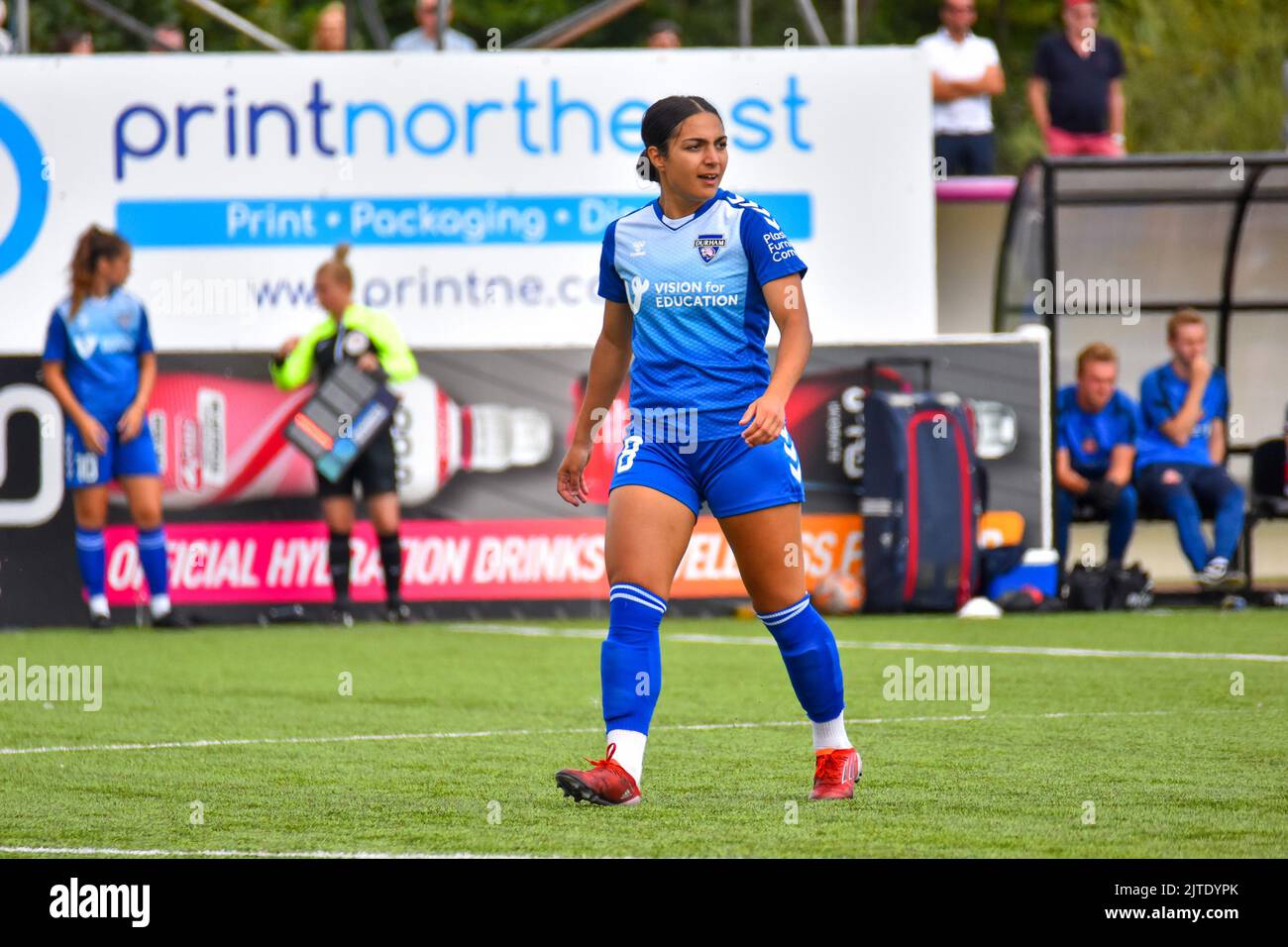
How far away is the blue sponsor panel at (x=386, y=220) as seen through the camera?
1644cm

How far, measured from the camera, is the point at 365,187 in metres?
16.5

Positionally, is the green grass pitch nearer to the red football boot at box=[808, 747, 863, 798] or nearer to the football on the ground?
the red football boot at box=[808, 747, 863, 798]

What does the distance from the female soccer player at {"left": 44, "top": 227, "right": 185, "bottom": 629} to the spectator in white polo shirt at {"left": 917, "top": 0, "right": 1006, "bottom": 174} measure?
6.83 metres

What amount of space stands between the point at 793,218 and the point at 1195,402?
3.24 m

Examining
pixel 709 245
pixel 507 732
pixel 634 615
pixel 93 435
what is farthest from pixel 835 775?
pixel 93 435

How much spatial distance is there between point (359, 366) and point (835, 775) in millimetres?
8298

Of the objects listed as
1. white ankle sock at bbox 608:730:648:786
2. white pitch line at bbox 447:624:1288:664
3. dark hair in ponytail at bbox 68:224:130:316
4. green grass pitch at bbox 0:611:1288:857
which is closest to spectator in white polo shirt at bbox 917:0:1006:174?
green grass pitch at bbox 0:611:1288:857

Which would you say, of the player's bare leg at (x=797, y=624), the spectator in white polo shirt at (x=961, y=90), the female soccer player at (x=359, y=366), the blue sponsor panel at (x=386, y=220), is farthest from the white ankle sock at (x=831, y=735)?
the spectator in white polo shirt at (x=961, y=90)

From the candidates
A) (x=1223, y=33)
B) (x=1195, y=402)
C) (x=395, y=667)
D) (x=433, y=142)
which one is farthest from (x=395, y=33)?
(x=395, y=667)

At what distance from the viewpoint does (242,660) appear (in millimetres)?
12250
